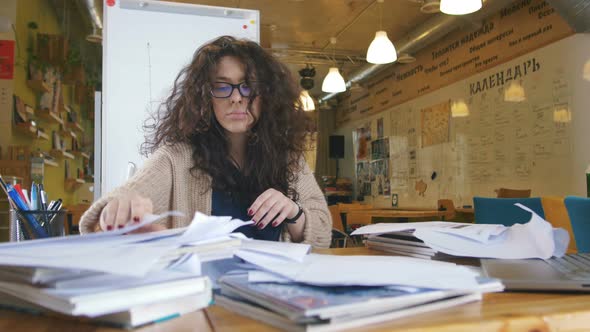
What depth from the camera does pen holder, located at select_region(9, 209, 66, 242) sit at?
4.29ft

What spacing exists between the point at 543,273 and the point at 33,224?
3.96ft

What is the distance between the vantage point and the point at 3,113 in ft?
16.0

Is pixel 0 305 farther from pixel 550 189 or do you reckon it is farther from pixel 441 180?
pixel 441 180

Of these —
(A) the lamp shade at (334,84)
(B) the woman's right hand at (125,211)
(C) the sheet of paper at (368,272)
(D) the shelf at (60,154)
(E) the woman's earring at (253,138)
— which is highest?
(A) the lamp shade at (334,84)

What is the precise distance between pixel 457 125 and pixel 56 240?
22.4 feet

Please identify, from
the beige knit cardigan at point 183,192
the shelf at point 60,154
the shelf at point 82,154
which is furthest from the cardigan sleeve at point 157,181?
the shelf at point 82,154

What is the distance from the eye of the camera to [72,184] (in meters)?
8.09

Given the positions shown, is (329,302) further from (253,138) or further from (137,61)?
(137,61)

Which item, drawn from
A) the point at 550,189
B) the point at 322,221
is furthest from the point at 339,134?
the point at 322,221

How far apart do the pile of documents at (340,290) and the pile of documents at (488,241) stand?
38 cm

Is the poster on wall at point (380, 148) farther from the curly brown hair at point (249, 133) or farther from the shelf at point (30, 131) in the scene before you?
the curly brown hair at point (249, 133)

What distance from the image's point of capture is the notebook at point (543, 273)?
684 millimetres

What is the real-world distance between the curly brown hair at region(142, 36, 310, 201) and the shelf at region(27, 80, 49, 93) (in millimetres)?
4376

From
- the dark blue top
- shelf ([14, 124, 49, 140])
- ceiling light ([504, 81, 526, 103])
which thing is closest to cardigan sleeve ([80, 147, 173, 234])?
the dark blue top
